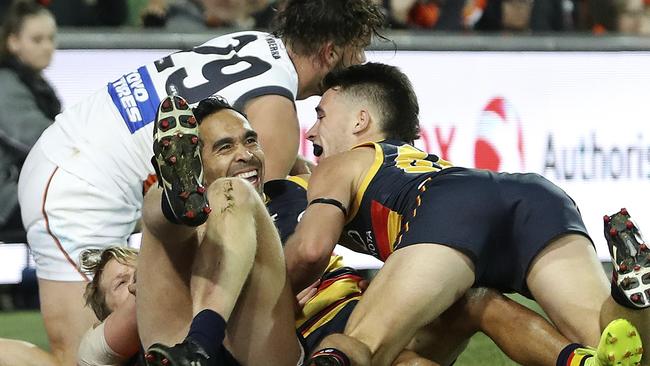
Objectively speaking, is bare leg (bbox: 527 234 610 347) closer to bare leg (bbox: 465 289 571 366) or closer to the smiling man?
bare leg (bbox: 465 289 571 366)

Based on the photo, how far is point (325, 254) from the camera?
15.5 ft

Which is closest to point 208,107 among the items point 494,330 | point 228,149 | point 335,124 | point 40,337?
point 228,149

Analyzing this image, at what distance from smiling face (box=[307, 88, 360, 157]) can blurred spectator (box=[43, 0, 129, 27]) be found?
4453mm

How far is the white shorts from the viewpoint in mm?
5805

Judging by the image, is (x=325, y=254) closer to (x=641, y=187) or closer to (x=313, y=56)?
(x=313, y=56)

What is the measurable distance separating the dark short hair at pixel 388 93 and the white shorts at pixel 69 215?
3.66 feet

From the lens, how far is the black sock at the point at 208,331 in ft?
13.6

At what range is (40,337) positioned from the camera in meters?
7.55

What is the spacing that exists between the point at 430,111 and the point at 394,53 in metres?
0.59

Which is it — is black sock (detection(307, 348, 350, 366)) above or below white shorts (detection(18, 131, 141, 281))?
above

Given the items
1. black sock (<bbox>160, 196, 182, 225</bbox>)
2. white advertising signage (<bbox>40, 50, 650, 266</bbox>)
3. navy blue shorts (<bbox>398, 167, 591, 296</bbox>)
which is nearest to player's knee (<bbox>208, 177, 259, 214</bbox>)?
black sock (<bbox>160, 196, 182, 225</bbox>)

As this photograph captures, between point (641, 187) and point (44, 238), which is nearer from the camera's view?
point (44, 238)

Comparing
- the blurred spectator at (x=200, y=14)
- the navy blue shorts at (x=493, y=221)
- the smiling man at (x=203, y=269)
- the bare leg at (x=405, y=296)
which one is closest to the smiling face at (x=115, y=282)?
the smiling man at (x=203, y=269)

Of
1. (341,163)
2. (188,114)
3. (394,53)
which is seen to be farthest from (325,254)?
(394,53)
